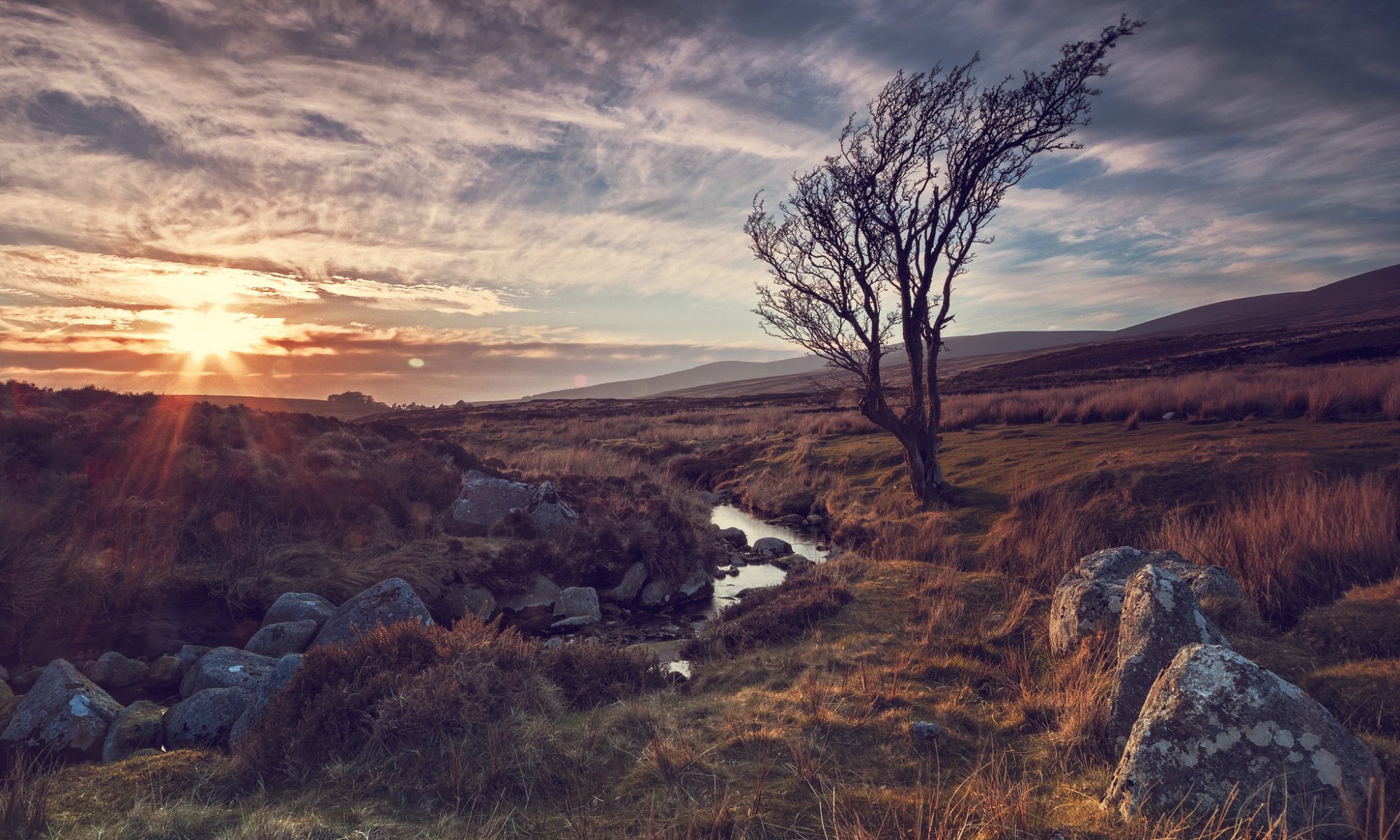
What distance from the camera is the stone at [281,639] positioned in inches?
329

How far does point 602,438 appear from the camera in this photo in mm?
34938

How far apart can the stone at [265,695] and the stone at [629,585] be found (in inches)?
256

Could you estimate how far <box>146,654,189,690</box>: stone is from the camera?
769cm

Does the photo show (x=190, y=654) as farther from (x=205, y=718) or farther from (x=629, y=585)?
(x=629, y=585)

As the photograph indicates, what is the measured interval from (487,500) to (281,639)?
7363mm

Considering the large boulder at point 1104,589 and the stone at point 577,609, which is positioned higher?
the large boulder at point 1104,589

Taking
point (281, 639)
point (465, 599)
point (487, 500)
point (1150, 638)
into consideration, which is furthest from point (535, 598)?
point (1150, 638)

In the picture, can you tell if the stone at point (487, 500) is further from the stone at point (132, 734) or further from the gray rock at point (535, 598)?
the stone at point (132, 734)

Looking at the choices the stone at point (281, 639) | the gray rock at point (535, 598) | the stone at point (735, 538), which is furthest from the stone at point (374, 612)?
the stone at point (735, 538)

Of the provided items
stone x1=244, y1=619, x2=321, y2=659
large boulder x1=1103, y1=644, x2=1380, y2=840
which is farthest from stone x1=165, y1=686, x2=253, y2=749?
large boulder x1=1103, y1=644, x2=1380, y2=840

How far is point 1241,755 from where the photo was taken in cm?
352

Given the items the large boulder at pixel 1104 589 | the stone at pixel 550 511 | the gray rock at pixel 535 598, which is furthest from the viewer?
the stone at pixel 550 511

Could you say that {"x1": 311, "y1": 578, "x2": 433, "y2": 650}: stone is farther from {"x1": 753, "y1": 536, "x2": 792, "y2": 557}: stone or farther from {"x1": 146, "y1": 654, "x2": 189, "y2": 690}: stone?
{"x1": 753, "y1": 536, "x2": 792, "y2": 557}: stone

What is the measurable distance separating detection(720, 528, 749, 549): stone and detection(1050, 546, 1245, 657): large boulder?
30.8ft
